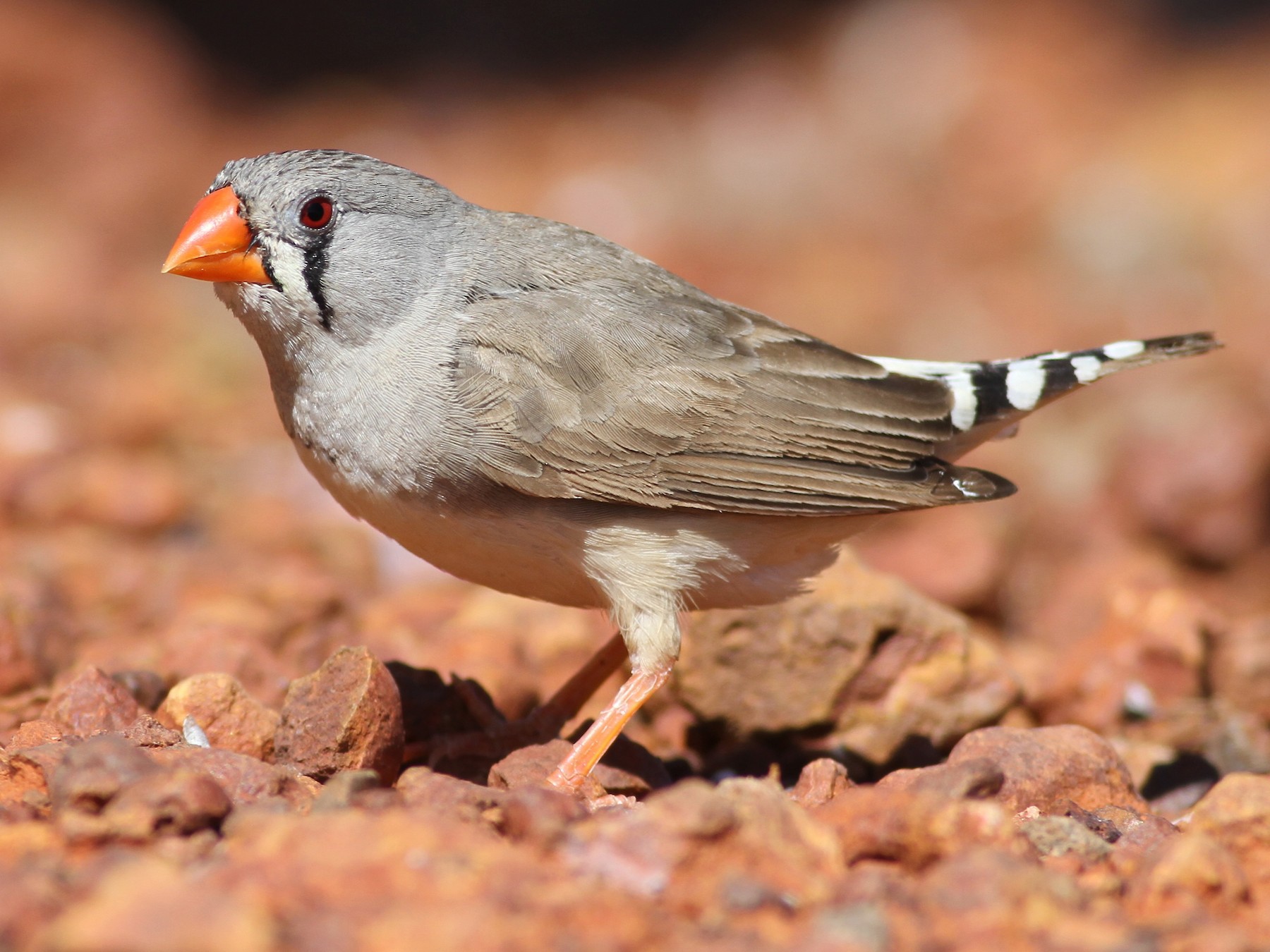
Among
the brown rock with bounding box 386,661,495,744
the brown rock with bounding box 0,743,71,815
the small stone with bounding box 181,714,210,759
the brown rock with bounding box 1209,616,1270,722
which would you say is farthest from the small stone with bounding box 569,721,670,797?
the brown rock with bounding box 1209,616,1270,722

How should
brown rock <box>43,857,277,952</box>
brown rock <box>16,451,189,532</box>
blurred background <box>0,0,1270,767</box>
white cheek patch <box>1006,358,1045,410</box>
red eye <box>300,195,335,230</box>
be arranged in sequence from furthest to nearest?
1. brown rock <box>16,451,189,532</box>
2. blurred background <box>0,0,1270,767</box>
3. white cheek patch <box>1006,358,1045,410</box>
4. red eye <box>300,195,335,230</box>
5. brown rock <box>43,857,277,952</box>

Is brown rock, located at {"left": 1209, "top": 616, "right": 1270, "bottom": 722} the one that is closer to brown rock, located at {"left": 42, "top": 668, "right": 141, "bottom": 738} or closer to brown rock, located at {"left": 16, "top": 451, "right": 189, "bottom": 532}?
brown rock, located at {"left": 42, "top": 668, "right": 141, "bottom": 738}

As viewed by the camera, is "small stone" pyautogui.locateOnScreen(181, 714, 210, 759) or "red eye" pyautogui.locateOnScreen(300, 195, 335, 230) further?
"red eye" pyautogui.locateOnScreen(300, 195, 335, 230)

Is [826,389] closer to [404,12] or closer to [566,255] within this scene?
[566,255]

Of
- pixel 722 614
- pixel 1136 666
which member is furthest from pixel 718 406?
pixel 1136 666

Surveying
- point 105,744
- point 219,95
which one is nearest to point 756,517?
point 105,744

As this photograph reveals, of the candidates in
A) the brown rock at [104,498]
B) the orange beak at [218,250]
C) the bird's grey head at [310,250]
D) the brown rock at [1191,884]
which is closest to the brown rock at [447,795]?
the brown rock at [1191,884]

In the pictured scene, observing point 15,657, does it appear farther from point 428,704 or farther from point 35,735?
point 428,704

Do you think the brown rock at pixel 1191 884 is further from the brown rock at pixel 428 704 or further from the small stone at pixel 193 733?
the small stone at pixel 193 733
